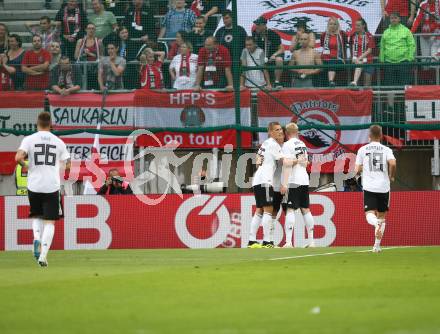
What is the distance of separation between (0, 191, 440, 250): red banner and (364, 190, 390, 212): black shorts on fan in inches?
141

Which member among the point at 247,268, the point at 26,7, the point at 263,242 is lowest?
the point at 263,242

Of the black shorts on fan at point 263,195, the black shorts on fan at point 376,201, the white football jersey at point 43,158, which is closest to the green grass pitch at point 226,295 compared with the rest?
the white football jersey at point 43,158

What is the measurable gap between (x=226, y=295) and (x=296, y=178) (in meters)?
9.82

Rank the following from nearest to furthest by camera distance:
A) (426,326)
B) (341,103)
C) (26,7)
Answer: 1. (426,326)
2. (341,103)
3. (26,7)

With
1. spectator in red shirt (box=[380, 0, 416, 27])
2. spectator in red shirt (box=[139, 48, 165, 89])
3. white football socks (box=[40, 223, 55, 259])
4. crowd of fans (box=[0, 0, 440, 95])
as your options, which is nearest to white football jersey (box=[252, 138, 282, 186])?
crowd of fans (box=[0, 0, 440, 95])

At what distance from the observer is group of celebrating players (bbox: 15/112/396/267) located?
49.0 feet

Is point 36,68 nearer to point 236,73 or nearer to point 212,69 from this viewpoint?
point 212,69

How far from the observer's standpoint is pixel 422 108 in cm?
2150

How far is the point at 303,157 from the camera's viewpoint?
19.9 metres

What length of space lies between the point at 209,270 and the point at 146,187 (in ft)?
27.8

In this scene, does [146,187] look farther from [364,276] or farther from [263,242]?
[364,276]

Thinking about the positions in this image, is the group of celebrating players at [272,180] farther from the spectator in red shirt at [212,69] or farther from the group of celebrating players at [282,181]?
the spectator in red shirt at [212,69]

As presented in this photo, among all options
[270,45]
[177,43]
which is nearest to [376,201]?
[270,45]

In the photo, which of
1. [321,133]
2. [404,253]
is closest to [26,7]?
[321,133]
